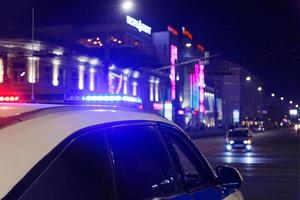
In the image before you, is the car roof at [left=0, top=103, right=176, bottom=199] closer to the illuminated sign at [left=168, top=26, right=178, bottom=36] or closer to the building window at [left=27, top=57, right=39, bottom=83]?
the building window at [left=27, top=57, right=39, bottom=83]

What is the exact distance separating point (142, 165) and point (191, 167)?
3.53 ft

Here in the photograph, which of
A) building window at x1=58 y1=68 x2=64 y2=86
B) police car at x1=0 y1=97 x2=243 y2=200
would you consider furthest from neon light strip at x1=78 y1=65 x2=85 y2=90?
police car at x1=0 y1=97 x2=243 y2=200

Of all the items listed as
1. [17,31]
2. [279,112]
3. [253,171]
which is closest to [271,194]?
[253,171]

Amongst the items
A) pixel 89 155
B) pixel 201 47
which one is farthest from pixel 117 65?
pixel 89 155

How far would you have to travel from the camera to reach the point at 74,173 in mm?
2490

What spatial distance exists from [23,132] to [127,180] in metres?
0.76

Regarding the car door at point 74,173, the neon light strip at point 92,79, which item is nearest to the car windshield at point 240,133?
the neon light strip at point 92,79

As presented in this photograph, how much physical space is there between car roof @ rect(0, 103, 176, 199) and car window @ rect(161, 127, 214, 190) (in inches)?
32.9

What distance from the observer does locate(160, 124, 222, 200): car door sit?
3668mm

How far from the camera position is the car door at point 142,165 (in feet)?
9.44

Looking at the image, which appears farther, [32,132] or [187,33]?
[187,33]

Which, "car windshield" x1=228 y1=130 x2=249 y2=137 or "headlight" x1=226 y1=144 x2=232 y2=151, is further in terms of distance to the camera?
"car windshield" x1=228 y1=130 x2=249 y2=137

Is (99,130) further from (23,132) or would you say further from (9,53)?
(9,53)

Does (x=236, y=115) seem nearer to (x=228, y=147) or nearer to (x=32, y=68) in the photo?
(x=32, y=68)
